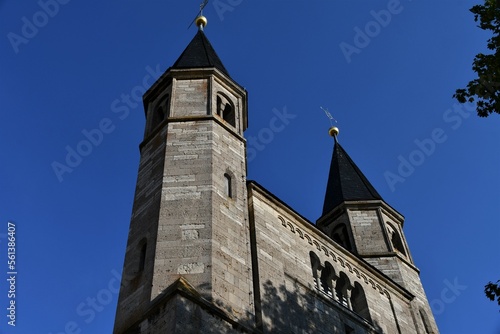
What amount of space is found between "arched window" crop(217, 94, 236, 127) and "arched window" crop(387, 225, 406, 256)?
7667 mm

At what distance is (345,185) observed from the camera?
23938mm

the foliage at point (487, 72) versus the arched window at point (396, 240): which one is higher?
the arched window at point (396, 240)

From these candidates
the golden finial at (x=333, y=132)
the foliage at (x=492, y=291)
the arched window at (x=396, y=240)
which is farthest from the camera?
the golden finial at (x=333, y=132)

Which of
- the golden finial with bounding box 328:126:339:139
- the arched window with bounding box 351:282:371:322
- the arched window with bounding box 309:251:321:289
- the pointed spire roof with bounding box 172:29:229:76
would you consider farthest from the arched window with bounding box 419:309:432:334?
the golden finial with bounding box 328:126:339:139

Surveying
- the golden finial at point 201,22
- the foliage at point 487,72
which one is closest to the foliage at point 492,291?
the foliage at point 487,72

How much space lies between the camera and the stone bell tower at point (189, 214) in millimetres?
10695

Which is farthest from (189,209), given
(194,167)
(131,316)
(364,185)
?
(364,185)

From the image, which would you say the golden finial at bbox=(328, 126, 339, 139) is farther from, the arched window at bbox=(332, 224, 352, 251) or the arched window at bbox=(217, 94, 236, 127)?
the arched window at bbox=(217, 94, 236, 127)

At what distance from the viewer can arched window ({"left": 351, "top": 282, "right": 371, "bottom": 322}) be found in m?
16.1

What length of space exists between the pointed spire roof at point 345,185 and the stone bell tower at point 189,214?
6323mm

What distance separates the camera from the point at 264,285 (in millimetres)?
12875

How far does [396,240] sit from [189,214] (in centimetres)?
1124

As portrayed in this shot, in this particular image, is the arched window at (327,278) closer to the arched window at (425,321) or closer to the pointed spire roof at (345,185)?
the arched window at (425,321)

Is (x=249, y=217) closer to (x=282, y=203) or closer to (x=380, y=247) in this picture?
(x=282, y=203)
